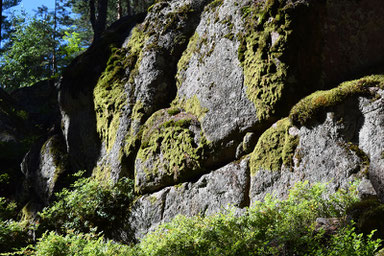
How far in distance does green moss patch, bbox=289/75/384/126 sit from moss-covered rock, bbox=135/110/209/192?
2010 mm

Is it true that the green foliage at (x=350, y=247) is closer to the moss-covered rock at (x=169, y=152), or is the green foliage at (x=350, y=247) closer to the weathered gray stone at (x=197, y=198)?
the weathered gray stone at (x=197, y=198)

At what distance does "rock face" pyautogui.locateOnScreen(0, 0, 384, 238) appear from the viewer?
5.31m

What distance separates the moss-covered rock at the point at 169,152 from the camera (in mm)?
7094

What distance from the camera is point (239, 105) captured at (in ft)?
22.1

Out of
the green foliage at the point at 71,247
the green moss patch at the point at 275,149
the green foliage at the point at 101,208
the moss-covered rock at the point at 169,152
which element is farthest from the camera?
the green foliage at the point at 101,208

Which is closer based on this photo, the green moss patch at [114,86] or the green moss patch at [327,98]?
the green moss patch at [327,98]

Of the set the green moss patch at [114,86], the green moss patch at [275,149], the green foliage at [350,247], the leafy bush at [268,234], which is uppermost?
the green moss patch at [114,86]

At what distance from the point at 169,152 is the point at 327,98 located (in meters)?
3.51

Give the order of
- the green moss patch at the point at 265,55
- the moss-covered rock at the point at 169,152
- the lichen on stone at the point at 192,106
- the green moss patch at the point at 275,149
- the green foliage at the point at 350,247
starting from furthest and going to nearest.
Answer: the lichen on stone at the point at 192,106 < the moss-covered rock at the point at 169,152 < the green moss patch at the point at 265,55 < the green moss patch at the point at 275,149 < the green foliage at the point at 350,247

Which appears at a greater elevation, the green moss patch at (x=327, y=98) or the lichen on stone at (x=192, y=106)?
the lichen on stone at (x=192, y=106)

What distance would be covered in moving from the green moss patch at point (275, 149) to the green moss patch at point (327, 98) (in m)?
0.28

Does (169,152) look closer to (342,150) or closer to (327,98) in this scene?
(327,98)

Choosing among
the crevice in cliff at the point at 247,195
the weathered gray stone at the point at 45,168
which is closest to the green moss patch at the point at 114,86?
the weathered gray stone at the point at 45,168

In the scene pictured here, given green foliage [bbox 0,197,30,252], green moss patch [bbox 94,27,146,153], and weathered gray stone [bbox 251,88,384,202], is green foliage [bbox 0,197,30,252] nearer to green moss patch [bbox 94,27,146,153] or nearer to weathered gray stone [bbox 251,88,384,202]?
green moss patch [bbox 94,27,146,153]
